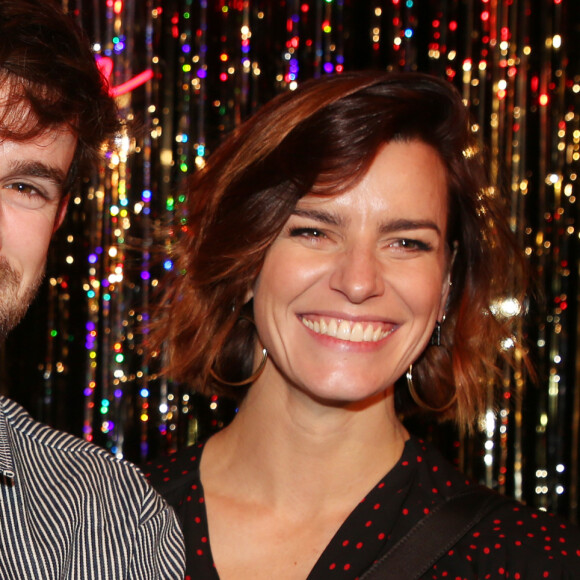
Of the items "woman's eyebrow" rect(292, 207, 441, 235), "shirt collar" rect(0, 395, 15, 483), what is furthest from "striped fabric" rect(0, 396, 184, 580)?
"woman's eyebrow" rect(292, 207, 441, 235)

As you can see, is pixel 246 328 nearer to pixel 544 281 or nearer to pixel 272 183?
pixel 272 183

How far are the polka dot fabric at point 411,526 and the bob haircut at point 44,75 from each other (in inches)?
26.1

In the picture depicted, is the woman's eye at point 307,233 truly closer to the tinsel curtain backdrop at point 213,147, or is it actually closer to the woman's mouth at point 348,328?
the woman's mouth at point 348,328

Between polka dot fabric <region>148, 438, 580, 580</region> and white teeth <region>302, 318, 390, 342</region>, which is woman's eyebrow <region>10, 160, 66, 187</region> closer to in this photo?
white teeth <region>302, 318, 390, 342</region>

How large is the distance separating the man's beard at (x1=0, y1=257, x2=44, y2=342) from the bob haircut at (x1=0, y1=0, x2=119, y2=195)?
0.72 ft

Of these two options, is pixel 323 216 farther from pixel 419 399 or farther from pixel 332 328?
pixel 419 399

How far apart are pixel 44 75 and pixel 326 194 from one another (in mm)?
535

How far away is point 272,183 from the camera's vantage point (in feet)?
6.10

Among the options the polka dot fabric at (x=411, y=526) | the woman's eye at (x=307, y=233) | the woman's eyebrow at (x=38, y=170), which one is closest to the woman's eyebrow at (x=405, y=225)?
the woman's eye at (x=307, y=233)

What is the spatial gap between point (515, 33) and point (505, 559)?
155cm

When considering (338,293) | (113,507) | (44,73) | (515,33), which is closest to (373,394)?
(338,293)

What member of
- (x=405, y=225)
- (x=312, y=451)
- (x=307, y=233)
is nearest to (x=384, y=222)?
(x=405, y=225)

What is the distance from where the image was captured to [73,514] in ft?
5.32

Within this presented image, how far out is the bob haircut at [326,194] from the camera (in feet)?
6.06
